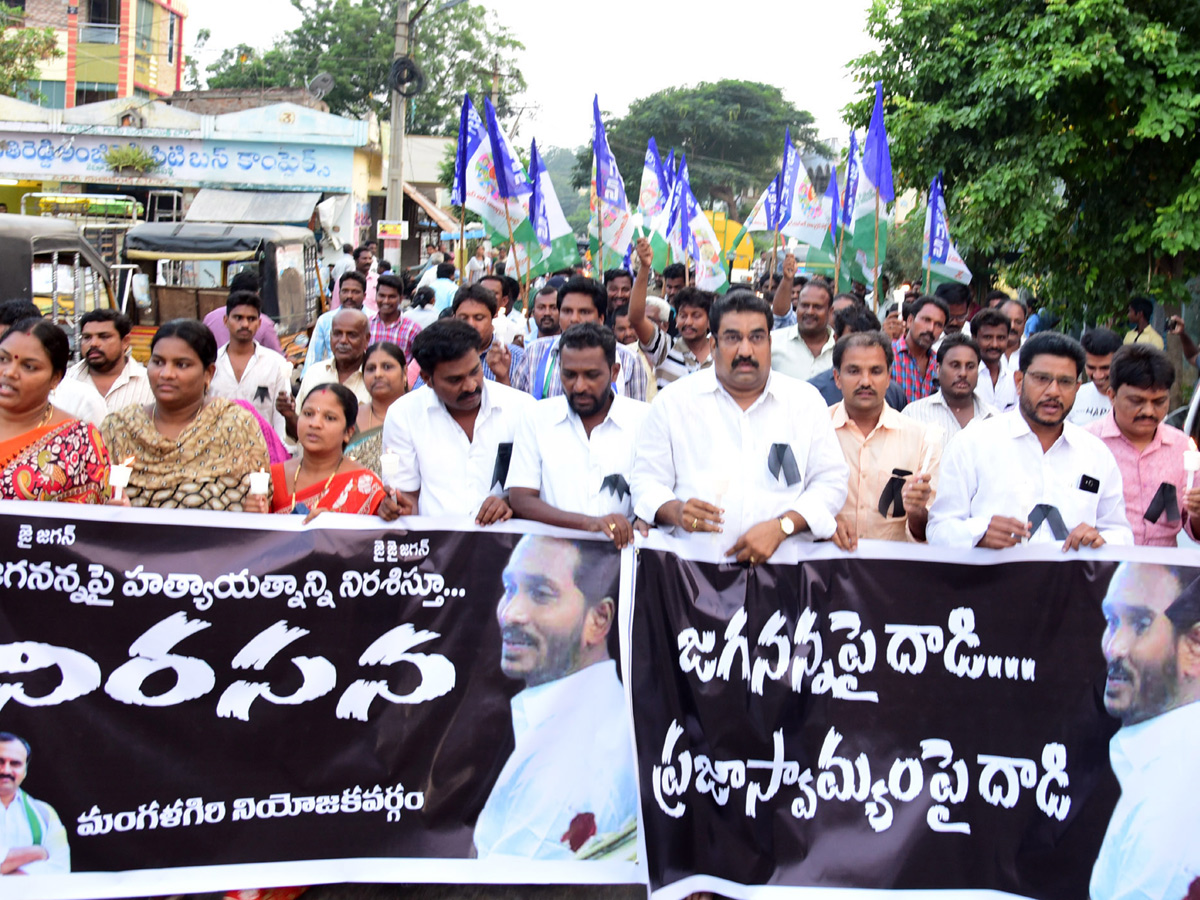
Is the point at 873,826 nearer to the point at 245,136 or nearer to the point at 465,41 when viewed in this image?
the point at 245,136

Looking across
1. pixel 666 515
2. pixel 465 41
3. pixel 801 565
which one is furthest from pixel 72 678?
pixel 465 41

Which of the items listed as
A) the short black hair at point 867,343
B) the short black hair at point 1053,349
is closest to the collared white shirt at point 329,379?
the short black hair at point 867,343

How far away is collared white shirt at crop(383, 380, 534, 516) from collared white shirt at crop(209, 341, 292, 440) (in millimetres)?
2475

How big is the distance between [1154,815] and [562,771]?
177 cm

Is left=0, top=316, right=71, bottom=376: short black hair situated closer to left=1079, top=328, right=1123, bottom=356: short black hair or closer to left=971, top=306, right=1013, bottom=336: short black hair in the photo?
left=971, top=306, right=1013, bottom=336: short black hair

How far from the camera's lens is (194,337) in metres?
4.23

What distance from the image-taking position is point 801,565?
3.68 meters

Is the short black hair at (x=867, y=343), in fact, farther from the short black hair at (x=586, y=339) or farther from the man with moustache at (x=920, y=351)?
the man with moustache at (x=920, y=351)

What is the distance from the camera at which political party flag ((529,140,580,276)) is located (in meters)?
9.27

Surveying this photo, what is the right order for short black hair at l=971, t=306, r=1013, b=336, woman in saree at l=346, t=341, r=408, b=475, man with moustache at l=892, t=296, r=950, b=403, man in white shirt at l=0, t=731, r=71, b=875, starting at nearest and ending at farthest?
man in white shirt at l=0, t=731, r=71, b=875 → woman in saree at l=346, t=341, r=408, b=475 → short black hair at l=971, t=306, r=1013, b=336 → man with moustache at l=892, t=296, r=950, b=403

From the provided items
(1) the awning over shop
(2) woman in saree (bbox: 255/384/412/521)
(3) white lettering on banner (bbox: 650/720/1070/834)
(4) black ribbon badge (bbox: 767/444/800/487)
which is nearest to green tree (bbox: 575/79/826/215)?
(1) the awning over shop

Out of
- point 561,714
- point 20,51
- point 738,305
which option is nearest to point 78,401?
point 561,714

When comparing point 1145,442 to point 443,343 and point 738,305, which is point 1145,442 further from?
point 443,343

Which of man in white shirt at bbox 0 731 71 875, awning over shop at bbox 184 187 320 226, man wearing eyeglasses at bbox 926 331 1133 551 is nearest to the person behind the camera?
man in white shirt at bbox 0 731 71 875
